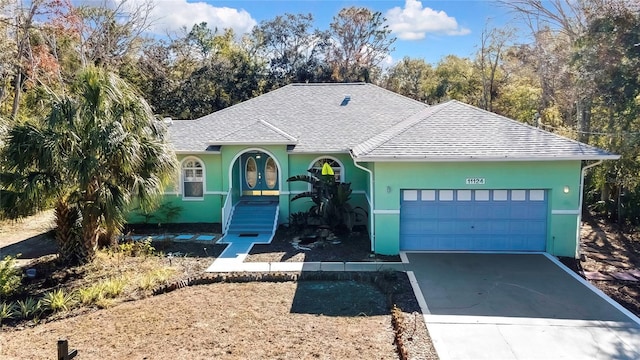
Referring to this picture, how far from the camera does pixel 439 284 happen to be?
36.9 ft

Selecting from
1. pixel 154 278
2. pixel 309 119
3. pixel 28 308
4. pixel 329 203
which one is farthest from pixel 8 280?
pixel 309 119

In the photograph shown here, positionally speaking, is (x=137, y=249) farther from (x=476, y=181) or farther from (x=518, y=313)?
(x=518, y=313)

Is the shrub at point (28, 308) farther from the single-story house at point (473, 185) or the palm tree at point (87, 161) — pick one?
the single-story house at point (473, 185)

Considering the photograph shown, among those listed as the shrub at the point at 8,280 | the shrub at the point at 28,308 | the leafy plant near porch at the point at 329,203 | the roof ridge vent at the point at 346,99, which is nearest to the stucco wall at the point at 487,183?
the leafy plant near porch at the point at 329,203

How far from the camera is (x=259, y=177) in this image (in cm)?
1959

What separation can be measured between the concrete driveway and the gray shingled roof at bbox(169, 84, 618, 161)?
3.37 metres

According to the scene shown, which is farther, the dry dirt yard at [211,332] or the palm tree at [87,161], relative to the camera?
the palm tree at [87,161]

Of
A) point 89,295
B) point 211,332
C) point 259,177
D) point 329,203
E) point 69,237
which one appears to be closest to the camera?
point 211,332

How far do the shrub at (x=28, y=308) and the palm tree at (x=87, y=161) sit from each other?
8.62 ft

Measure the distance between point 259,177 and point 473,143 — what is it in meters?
9.67

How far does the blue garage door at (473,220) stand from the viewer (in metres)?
13.9

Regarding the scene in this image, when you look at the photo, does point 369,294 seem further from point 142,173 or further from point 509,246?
point 142,173

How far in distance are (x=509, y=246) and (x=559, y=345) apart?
20.6ft

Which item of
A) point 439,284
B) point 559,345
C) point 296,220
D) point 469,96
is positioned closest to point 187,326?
point 439,284
